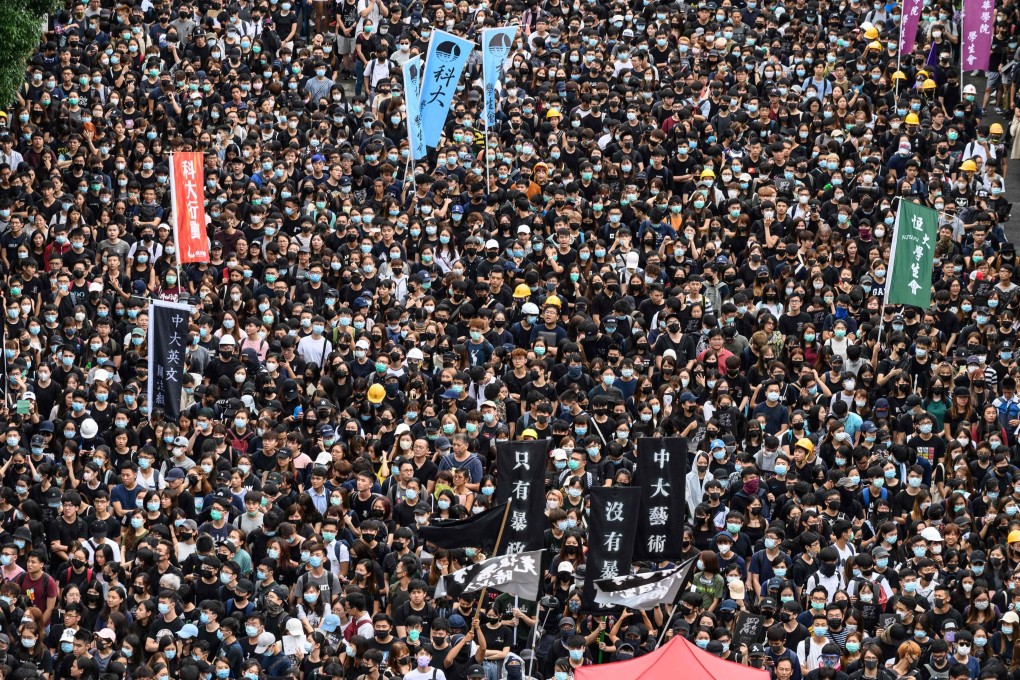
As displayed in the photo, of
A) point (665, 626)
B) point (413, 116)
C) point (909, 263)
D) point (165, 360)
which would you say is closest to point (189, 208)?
point (165, 360)

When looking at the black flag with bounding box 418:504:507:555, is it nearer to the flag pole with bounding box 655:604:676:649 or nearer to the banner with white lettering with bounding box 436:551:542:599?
the banner with white lettering with bounding box 436:551:542:599

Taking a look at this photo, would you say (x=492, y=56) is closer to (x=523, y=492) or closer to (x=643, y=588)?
(x=523, y=492)

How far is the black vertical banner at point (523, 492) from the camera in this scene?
22.2 meters

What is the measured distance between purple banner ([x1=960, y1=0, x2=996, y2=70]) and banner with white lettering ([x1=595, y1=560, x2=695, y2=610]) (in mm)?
14027

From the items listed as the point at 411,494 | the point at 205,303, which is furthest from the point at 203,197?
the point at 411,494

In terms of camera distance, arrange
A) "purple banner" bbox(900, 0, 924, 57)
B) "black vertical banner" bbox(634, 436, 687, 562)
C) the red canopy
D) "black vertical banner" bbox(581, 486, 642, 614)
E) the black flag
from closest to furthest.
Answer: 1. the red canopy
2. "black vertical banner" bbox(581, 486, 642, 614)
3. the black flag
4. "black vertical banner" bbox(634, 436, 687, 562)
5. "purple banner" bbox(900, 0, 924, 57)

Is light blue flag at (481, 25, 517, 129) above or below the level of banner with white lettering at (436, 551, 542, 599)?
above

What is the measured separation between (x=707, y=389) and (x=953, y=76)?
408 inches

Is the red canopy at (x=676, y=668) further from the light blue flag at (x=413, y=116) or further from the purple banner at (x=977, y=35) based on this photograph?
the purple banner at (x=977, y=35)

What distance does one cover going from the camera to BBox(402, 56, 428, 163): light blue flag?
29.0 m

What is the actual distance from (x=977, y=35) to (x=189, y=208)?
1350 cm

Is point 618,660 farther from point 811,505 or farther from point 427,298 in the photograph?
point 427,298

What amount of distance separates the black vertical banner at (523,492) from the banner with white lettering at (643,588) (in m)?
0.91

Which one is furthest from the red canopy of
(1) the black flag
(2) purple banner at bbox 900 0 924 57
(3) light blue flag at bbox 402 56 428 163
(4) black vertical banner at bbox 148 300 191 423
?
(2) purple banner at bbox 900 0 924 57
